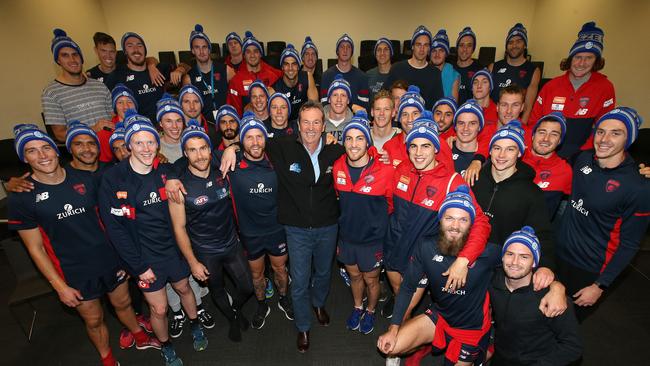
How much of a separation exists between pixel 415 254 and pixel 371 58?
806 cm

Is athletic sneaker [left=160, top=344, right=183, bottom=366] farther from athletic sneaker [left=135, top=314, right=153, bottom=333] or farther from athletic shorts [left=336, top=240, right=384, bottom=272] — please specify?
athletic shorts [left=336, top=240, right=384, bottom=272]

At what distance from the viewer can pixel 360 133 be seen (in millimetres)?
3096

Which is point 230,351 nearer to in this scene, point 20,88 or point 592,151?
point 592,151

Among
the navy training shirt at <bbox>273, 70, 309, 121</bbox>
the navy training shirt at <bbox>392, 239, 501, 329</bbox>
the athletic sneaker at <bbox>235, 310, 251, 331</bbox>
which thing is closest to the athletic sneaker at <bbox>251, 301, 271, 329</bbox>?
the athletic sneaker at <bbox>235, 310, 251, 331</bbox>

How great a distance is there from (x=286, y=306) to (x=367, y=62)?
25.3 feet

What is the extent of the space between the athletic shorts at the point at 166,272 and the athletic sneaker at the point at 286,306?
1307 millimetres

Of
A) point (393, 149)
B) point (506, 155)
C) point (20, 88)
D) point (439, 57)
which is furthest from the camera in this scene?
point (20, 88)

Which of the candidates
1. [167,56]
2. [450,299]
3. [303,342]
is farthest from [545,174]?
[167,56]

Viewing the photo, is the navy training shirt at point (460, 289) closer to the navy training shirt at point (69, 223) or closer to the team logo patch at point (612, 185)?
the team logo patch at point (612, 185)

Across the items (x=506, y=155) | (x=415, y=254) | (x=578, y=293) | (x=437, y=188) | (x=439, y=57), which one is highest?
(x=439, y=57)

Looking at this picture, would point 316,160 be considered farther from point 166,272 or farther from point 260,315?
point 260,315

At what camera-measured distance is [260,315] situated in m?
4.04

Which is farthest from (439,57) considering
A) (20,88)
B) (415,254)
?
(20,88)

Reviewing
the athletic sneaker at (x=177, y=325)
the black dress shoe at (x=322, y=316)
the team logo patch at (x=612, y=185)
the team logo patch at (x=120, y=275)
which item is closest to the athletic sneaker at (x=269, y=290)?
the black dress shoe at (x=322, y=316)
